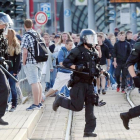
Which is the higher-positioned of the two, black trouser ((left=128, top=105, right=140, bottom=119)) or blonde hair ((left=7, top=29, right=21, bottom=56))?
blonde hair ((left=7, top=29, right=21, bottom=56))

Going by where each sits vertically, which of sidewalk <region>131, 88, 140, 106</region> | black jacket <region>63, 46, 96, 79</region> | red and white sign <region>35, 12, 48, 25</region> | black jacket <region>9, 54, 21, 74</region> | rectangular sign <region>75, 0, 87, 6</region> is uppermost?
rectangular sign <region>75, 0, 87, 6</region>

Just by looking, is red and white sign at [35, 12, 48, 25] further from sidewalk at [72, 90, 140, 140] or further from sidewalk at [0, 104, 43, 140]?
sidewalk at [0, 104, 43, 140]

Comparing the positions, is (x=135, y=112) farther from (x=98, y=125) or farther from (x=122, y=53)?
(x=122, y=53)

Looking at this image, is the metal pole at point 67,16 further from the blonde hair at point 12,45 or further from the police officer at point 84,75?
the police officer at point 84,75

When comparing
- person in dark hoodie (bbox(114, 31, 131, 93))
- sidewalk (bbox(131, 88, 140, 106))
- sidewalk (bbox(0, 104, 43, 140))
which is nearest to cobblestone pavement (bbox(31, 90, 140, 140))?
sidewalk (bbox(0, 104, 43, 140))

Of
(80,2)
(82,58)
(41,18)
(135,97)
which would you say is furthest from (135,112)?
(80,2)

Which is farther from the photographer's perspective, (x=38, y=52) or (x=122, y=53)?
(x=122, y=53)

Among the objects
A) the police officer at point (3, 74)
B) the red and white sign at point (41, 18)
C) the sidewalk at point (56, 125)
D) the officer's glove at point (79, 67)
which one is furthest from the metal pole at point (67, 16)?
the police officer at point (3, 74)

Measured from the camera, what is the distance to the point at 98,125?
11258 mm

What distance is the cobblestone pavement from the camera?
9878mm

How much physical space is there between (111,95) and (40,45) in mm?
5995

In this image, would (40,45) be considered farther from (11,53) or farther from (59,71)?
(59,71)

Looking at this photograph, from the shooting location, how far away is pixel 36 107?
40.9 feet

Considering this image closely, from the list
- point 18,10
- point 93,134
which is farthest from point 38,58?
point 18,10
